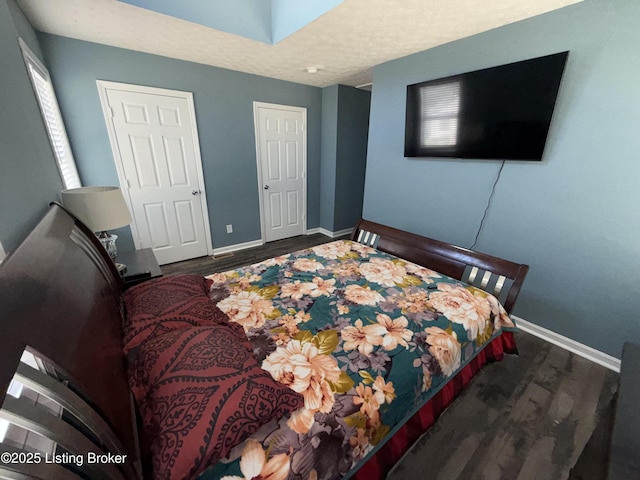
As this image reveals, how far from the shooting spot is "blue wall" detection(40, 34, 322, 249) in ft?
7.77

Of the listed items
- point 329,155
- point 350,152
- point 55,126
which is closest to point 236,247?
point 329,155

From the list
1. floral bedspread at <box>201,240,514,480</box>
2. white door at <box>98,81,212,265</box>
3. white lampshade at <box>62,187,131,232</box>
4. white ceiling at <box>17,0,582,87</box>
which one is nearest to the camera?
floral bedspread at <box>201,240,514,480</box>

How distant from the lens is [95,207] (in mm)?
1517

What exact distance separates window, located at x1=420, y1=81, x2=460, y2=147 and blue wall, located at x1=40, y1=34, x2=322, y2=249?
1981mm

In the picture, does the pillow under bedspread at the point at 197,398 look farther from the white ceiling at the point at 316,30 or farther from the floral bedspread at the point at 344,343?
the white ceiling at the point at 316,30

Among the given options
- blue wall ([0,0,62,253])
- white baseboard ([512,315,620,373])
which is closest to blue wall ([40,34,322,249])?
blue wall ([0,0,62,253])

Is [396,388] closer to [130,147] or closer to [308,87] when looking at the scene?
[130,147]

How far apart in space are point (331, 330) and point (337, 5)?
2.05m

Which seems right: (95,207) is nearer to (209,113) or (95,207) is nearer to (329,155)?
(209,113)

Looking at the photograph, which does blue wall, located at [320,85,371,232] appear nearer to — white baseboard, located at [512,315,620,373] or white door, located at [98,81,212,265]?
white door, located at [98,81,212,265]

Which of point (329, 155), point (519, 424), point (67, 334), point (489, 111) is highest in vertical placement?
point (489, 111)

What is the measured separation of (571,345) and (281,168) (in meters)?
3.71

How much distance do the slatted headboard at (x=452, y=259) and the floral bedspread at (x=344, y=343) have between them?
6.4 inches

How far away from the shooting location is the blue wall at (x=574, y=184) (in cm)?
163
